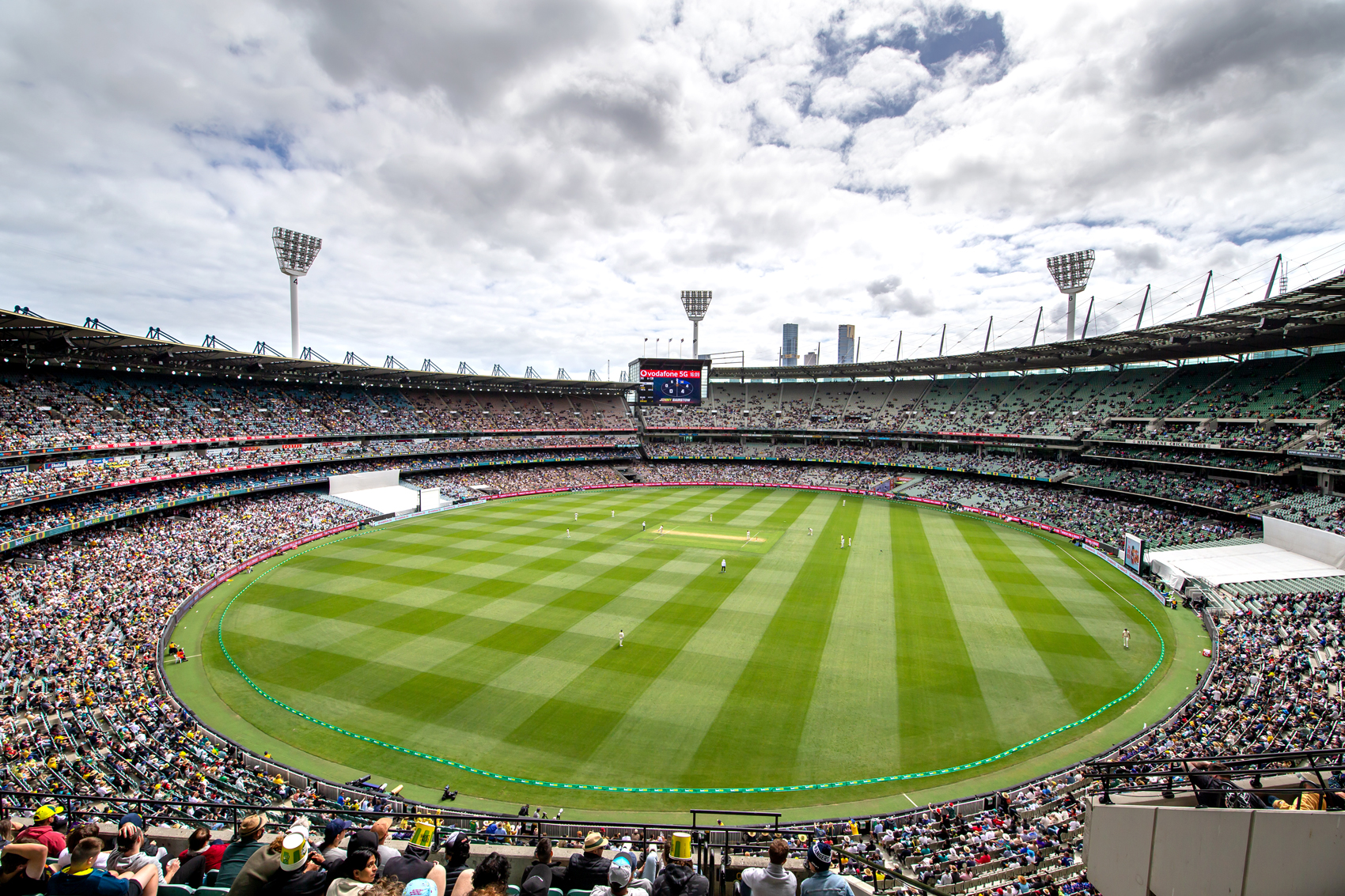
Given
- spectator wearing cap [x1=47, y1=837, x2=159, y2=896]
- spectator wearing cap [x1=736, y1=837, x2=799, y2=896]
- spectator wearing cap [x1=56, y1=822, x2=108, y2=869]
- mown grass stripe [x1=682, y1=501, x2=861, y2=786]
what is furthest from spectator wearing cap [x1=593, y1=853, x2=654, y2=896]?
mown grass stripe [x1=682, y1=501, x2=861, y2=786]

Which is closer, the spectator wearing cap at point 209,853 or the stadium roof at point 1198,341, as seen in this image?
the spectator wearing cap at point 209,853

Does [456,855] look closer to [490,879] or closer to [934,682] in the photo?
[490,879]

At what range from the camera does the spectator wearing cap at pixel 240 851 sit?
5141mm

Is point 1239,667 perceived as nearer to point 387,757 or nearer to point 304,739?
point 387,757

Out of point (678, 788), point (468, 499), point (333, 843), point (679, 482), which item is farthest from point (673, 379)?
point (333, 843)

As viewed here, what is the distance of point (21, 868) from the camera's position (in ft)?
14.4

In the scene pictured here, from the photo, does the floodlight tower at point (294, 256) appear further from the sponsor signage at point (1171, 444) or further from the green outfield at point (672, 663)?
the sponsor signage at point (1171, 444)

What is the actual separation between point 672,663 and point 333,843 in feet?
Result: 56.9

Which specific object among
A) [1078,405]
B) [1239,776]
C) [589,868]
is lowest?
[589,868]

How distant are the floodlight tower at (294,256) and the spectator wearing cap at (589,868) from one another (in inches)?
2386

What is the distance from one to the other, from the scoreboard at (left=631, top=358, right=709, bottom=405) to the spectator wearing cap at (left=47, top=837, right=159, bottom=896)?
7170 centimetres

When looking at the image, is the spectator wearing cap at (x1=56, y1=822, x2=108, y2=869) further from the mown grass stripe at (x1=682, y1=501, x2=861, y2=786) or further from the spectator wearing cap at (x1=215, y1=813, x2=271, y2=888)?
the mown grass stripe at (x1=682, y1=501, x2=861, y2=786)

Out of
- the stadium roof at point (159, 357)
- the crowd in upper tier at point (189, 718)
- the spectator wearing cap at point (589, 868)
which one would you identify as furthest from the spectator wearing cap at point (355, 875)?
the stadium roof at point (159, 357)

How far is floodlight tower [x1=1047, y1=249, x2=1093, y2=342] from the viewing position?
5616 centimetres
